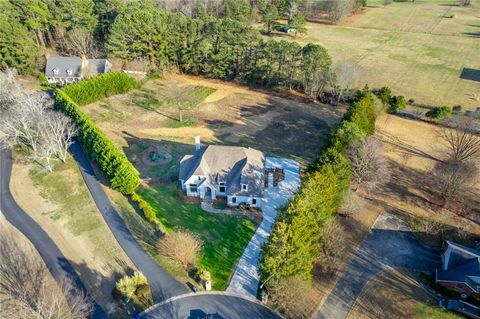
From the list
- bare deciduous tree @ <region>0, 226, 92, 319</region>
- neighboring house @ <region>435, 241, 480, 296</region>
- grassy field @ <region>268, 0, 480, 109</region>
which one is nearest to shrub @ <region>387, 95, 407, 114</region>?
grassy field @ <region>268, 0, 480, 109</region>

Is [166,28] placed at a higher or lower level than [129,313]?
higher

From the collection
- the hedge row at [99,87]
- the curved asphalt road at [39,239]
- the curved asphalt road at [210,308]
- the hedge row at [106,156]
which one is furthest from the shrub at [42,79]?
the curved asphalt road at [210,308]

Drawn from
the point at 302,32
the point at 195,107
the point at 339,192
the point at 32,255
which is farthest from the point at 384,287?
the point at 302,32

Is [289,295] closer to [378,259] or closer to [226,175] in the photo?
[378,259]

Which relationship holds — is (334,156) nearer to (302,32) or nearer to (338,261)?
(338,261)

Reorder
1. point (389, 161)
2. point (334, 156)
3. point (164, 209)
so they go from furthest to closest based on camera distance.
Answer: point (389, 161)
point (164, 209)
point (334, 156)

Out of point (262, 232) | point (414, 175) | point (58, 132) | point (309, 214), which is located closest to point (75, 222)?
point (58, 132)

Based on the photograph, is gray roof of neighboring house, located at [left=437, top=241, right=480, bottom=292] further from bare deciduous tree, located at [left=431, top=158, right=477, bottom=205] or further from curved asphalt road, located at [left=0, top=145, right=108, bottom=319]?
curved asphalt road, located at [left=0, top=145, right=108, bottom=319]

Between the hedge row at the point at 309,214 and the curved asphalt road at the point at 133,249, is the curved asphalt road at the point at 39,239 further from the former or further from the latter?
the hedge row at the point at 309,214
